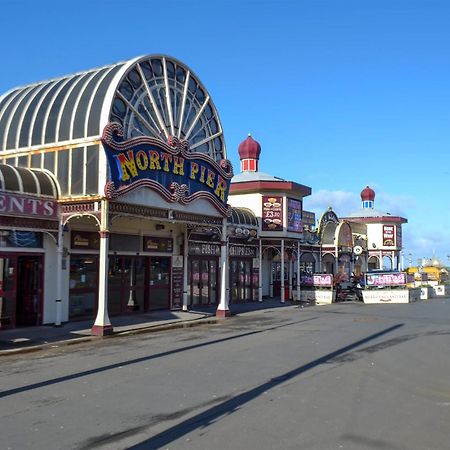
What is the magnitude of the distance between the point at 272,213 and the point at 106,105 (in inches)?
609

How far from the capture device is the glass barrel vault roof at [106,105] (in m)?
16.8

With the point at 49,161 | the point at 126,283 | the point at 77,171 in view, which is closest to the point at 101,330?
the point at 77,171

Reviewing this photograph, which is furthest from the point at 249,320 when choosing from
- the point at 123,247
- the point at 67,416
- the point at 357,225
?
the point at 357,225

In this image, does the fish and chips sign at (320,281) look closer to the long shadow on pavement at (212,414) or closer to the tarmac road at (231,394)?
the tarmac road at (231,394)

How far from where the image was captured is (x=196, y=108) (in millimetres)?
21844

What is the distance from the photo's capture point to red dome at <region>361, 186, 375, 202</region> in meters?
54.1

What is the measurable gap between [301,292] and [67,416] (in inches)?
1013

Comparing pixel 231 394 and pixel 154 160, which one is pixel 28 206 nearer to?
pixel 154 160

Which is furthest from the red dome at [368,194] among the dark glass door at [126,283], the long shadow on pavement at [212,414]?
the long shadow on pavement at [212,414]

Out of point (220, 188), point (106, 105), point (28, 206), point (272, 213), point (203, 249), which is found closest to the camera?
point (28, 206)

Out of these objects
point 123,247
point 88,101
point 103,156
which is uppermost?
point 88,101

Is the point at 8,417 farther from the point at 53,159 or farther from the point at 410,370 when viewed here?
the point at 53,159

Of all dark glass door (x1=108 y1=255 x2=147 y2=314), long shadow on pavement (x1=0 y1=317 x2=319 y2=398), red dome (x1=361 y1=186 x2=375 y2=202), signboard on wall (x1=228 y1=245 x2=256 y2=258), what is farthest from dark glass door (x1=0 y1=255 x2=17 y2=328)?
red dome (x1=361 y1=186 x2=375 y2=202)

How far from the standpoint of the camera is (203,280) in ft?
85.4
